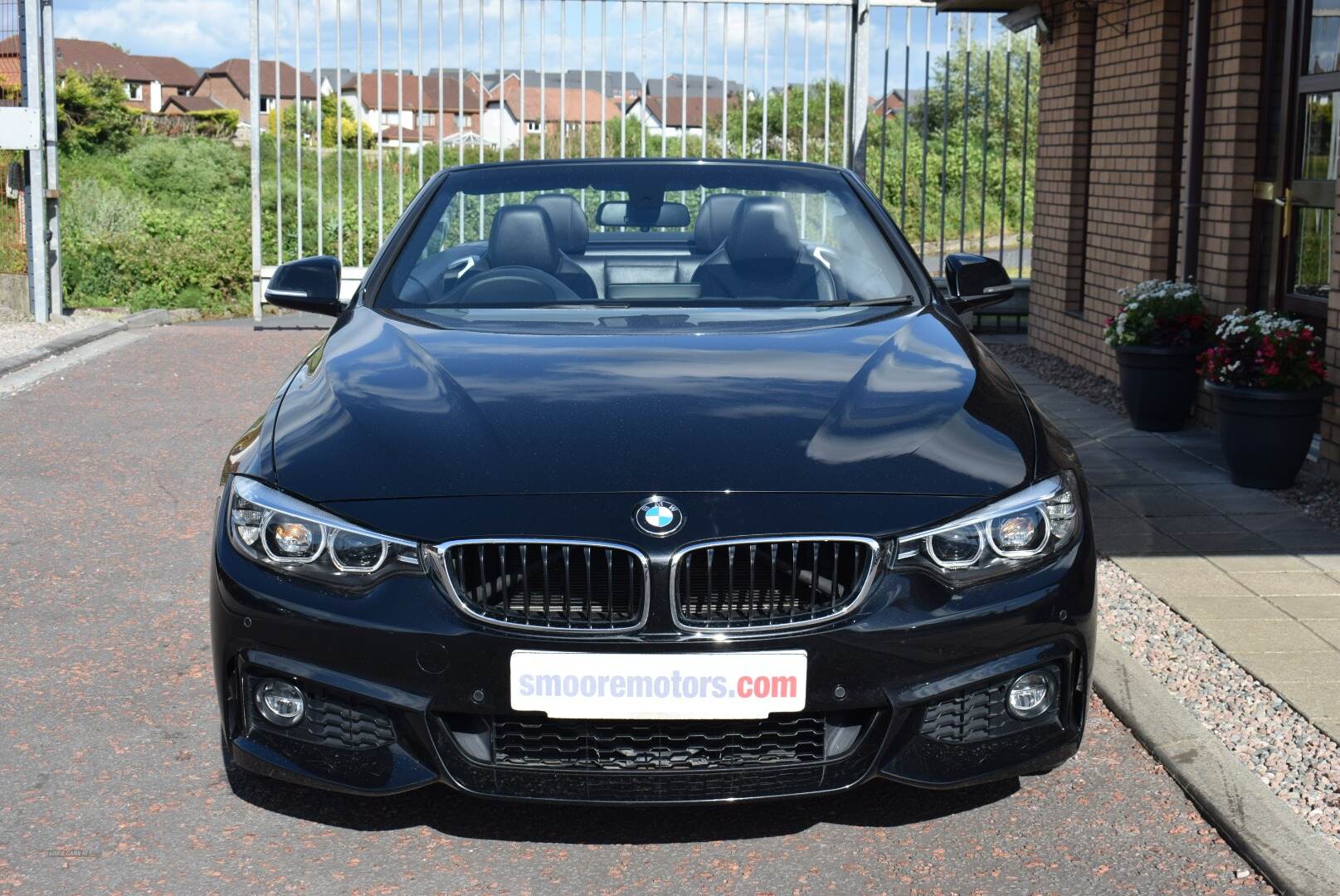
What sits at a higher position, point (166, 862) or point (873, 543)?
point (873, 543)

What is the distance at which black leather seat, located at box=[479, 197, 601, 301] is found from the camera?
4816mm

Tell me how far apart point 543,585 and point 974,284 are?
2.40 metres

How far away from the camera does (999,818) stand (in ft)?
11.5

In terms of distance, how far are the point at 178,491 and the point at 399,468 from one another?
421cm

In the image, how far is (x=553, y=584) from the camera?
307cm

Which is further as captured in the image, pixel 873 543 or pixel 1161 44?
pixel 1161 44

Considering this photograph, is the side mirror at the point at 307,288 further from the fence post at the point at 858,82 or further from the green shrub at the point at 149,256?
the green shrub at the point at 149,256

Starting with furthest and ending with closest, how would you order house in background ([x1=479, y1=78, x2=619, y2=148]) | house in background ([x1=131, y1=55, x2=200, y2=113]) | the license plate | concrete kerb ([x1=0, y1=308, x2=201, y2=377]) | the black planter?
house in background ([x1=131, y1=55, x2=200, y2=113])
house in background ([x1=479, y1=78, x2=619, y2=148])
concrete kerb ([x1=0, y1=308, x2=201, y2=377])
the black planter
the license plate

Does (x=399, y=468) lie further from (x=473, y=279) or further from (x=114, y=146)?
(x=114, y=146)

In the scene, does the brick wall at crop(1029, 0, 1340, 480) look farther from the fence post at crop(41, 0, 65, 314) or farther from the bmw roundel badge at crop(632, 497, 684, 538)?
the fence post at crop(41, 0, 65, 314)

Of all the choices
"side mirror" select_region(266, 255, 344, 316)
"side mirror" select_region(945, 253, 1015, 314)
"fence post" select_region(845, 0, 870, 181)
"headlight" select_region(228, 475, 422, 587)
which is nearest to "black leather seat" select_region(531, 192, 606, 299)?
"side mirror" select_region(266, 255, 344, 316)

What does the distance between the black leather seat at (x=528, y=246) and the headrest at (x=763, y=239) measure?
447 mm

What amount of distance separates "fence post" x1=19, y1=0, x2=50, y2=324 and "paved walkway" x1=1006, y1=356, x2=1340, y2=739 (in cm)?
944

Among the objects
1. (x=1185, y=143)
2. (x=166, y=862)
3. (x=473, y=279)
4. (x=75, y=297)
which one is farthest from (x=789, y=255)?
(x=75, y=297)
